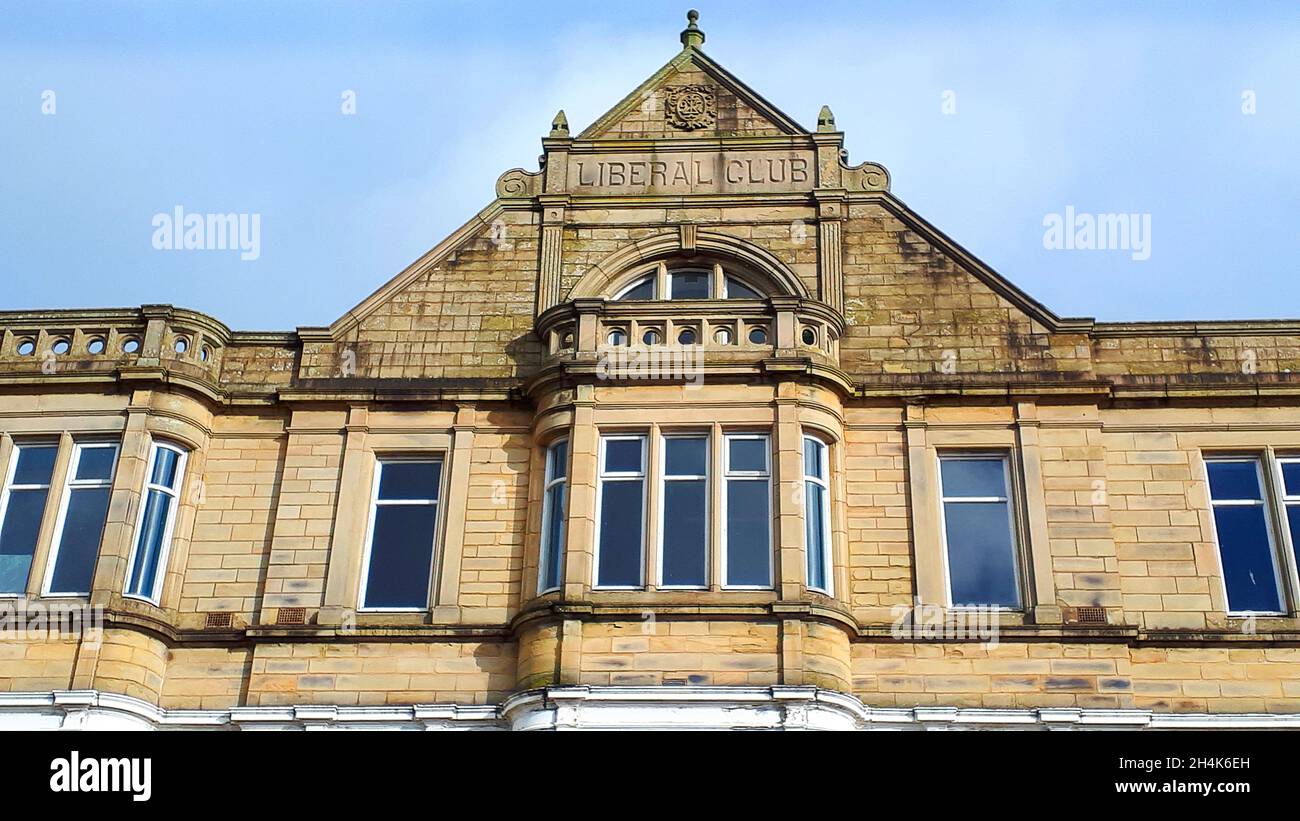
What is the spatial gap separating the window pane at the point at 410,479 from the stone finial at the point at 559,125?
5.43 meters

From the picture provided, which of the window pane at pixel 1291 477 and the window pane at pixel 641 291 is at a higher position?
the window pane at pixel 641 291

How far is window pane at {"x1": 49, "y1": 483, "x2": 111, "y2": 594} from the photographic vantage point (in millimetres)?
17484

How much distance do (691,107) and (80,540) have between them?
10163mm

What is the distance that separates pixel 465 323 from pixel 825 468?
5.27 metres

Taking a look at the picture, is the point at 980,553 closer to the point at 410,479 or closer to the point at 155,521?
the point at 410,479

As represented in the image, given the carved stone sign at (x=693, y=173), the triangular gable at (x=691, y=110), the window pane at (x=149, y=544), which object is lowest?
the window pane at (x=149, y=544)

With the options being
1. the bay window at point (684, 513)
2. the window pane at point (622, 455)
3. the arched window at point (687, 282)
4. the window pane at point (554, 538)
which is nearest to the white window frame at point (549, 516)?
the window pane at point (554, 538)

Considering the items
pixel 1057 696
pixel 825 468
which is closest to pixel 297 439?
pixel 825 468

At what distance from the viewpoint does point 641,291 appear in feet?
65.9

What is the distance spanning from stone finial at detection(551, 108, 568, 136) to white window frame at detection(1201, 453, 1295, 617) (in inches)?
385

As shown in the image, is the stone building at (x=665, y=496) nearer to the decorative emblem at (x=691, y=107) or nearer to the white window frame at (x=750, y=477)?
the white window frame at (x=750, y=477)

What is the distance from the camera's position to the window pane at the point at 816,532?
671 inches
